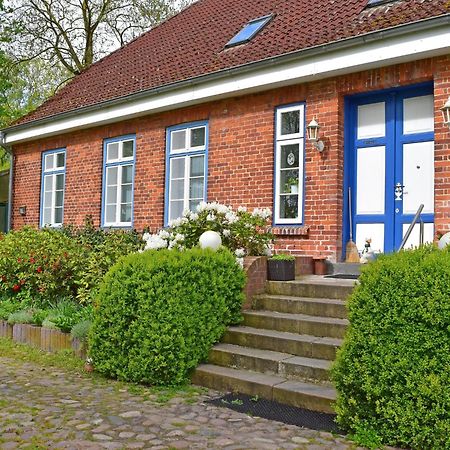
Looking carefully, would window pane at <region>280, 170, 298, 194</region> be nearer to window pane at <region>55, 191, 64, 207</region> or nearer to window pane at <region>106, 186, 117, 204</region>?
window pane at <region>106, 186, 117, 204</region>

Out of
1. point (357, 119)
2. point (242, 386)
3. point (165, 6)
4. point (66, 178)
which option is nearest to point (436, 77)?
point (357, 119)

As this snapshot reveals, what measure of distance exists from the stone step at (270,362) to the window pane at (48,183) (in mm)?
9120

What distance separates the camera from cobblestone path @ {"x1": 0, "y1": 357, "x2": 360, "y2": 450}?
4121 millimetres

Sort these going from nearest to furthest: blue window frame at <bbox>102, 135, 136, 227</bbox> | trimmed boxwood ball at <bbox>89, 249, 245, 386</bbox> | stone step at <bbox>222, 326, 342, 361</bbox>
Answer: stone step at <bbox>222, 326, 342, 361</bbox> < trimmed boxwood ball at <bbox>89, 249, 245, 386</bbox> < blue window frame at <bbox>102, 135, 136, 227</bbox>

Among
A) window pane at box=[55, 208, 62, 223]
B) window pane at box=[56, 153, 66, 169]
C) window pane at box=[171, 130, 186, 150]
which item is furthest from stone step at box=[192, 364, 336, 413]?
window pane at box=[56, 153, 66, 169]

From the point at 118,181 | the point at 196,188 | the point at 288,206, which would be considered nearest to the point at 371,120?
the point at 288,206

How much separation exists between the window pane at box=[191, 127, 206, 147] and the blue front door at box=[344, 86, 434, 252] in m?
2.91

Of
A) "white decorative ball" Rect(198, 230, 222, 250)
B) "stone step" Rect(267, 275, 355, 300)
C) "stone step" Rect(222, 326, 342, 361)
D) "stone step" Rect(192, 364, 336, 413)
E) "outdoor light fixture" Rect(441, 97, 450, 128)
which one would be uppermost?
"outdoor light fixture" Rect(441, 97, 450, 128)

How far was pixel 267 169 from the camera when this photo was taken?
9359 millimetres

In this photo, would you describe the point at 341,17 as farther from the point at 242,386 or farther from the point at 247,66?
the point at 242,386

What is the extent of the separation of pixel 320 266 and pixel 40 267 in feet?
13.9

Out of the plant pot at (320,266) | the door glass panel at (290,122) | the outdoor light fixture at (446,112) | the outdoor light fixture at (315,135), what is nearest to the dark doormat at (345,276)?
the plant pot at (320,266)

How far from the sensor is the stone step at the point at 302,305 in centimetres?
630

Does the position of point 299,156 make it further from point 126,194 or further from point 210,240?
point 126,194
